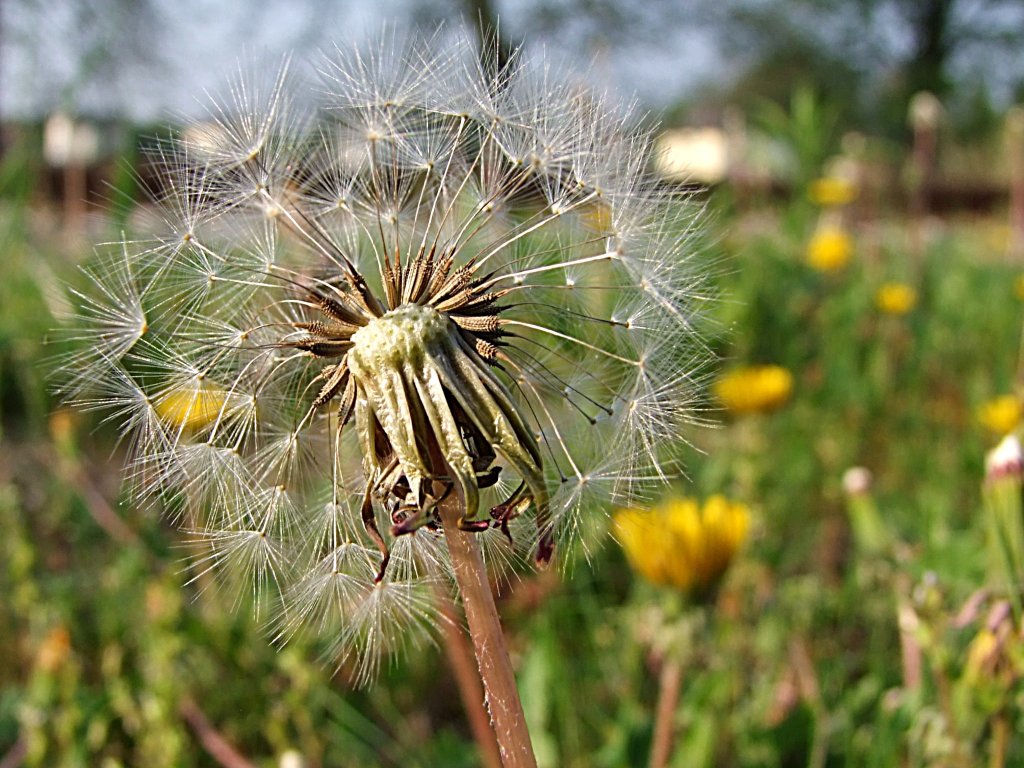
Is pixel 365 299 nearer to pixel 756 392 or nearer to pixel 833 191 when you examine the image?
pixel 756 392

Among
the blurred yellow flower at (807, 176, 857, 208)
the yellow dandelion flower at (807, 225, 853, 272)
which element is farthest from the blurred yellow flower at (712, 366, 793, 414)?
the blurred yellow flower at (807, 176, 857, 208)

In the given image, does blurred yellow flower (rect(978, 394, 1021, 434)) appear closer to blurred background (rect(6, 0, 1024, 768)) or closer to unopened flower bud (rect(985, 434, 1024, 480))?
blurred background (rect(6, 0, 1024, 768))

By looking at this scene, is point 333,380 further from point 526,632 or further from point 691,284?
point 526,632

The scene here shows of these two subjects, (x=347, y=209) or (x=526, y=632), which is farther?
(x=526, y=632)

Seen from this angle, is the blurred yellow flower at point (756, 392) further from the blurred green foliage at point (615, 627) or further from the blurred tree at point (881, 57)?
the blurred tree at point (881, 57)

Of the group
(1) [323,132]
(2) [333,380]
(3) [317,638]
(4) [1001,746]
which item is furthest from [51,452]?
(4) [1001,746]

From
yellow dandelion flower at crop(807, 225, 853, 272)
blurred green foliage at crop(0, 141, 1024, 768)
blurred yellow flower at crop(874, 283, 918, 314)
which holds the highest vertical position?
yellow dandelion flower at crop(807, 225, 853, 272)

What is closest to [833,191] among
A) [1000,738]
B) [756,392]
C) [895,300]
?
[895,300]

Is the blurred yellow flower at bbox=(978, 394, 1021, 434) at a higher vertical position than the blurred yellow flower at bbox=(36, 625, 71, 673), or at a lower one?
lower

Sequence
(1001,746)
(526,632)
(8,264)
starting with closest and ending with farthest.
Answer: (1001,746)
(526,632)
(8,264)
